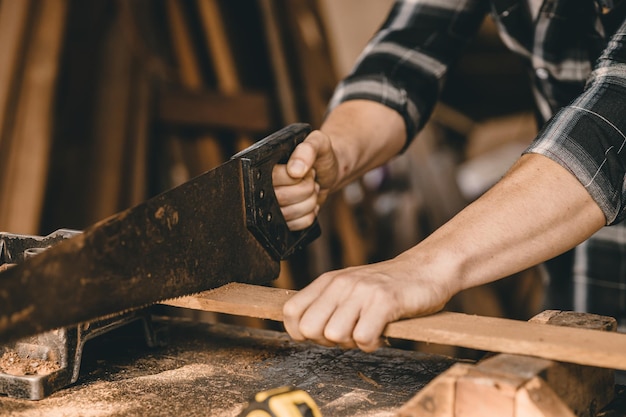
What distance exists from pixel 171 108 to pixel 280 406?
7.85 ft

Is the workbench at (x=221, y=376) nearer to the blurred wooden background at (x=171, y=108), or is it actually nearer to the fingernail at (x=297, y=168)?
the fingernail at (x=297, y=168)

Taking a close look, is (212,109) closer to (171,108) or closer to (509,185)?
Answer: (171,108)

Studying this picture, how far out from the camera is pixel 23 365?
1448 mm

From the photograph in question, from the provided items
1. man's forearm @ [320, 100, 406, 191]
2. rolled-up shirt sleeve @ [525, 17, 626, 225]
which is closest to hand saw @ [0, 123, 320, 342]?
man's forearm @ [320, 100, 406, 191]

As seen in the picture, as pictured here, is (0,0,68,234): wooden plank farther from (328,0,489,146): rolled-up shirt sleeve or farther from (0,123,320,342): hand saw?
(0,123,320,342): hand saw

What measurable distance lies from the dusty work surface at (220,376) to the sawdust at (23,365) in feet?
0.17

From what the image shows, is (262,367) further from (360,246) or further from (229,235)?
(360,246)

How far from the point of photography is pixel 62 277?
46.6 inches

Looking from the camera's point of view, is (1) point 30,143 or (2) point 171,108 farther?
(2) point 171,108

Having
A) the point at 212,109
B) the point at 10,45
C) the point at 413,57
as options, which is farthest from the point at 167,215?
the point at 212,109

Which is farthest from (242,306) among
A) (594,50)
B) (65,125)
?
(65,125)

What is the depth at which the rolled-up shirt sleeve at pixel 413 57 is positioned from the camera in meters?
2.04

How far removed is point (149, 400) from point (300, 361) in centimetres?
35

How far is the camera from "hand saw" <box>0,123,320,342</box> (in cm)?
116
